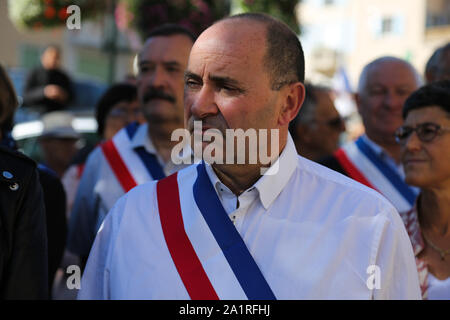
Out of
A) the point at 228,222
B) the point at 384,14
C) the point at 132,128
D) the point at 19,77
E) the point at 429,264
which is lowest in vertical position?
the point at 429,264

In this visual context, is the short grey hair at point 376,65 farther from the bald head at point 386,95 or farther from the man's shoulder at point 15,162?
the man's shoulder at point 15,162

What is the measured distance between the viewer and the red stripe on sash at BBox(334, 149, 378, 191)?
396 centimetres

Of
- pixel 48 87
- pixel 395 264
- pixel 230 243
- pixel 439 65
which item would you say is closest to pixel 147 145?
pixel 230 243

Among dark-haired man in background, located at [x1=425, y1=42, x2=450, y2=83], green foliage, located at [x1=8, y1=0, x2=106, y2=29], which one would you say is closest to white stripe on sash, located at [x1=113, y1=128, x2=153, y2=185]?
dark-haired man in background, located at [x1=425, y1=42, x2=450, y2=83]

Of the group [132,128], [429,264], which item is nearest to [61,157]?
[132,128]

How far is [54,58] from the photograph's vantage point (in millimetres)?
8117

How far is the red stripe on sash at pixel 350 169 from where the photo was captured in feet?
13.0

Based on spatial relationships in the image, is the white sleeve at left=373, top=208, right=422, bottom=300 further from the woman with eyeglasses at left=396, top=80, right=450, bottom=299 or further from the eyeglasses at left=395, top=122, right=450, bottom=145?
the eyeglasses at left=395, top=122, right=450, bottom=145

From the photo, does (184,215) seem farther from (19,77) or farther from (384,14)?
(384,14)

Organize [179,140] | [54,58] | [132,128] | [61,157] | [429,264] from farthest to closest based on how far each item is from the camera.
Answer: [54,58], [61,157], [132,128], [179,140], [429,264]

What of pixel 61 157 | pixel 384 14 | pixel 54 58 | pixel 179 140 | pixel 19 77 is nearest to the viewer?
pixel 179 140

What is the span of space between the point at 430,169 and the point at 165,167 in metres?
1.32

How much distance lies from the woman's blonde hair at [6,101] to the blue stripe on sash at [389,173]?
2.03m
